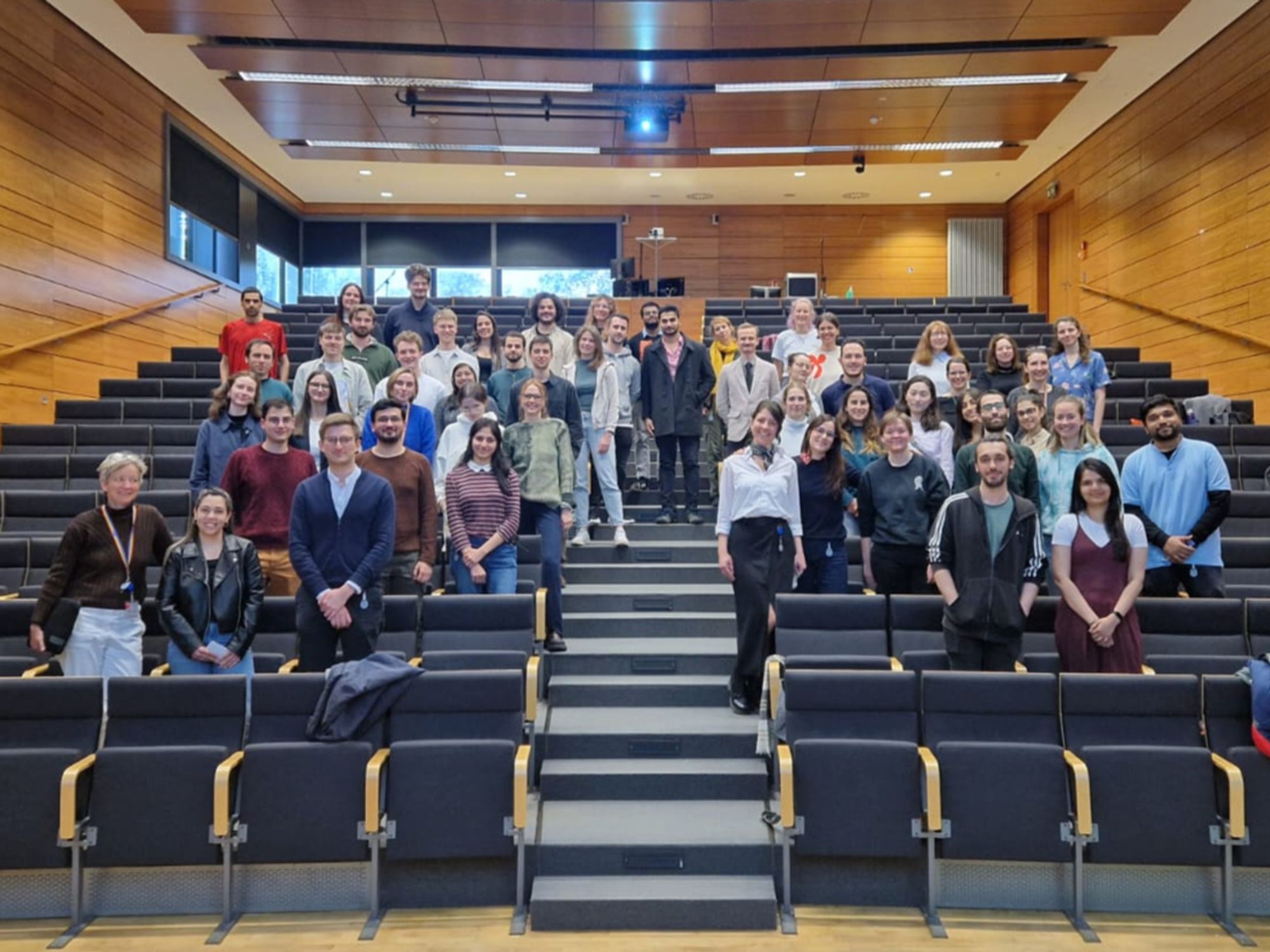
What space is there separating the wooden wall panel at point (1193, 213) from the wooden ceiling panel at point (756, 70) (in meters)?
2.90

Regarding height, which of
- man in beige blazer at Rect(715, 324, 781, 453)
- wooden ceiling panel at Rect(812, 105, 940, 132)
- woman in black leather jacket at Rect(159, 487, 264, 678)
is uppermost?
wooden ceiling panel at Rect(812, 105, 940, 132)

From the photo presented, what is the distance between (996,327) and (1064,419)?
234 inches

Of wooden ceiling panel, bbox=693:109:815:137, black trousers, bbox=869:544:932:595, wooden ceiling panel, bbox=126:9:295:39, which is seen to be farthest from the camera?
wooden ceiling panel, bbox=693:109:815:137

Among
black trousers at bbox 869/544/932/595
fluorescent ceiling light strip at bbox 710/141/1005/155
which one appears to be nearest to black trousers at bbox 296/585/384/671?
black trousers at bbox 869/544/932/595

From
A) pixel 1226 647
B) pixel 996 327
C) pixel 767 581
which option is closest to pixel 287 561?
pixel 767 581

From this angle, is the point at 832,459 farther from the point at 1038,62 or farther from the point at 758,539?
the point at 1038,62

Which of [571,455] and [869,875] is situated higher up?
[571,455]

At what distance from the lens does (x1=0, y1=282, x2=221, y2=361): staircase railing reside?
23.2 ft

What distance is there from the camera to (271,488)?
442cm

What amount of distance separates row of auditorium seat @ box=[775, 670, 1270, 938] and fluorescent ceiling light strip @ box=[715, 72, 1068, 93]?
6173mm

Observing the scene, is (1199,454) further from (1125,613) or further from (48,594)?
(48,594)

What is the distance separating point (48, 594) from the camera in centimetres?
399

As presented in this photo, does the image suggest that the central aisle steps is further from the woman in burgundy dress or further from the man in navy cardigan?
the woman in burgundy dress

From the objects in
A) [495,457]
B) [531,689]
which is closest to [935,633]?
[531,689]
